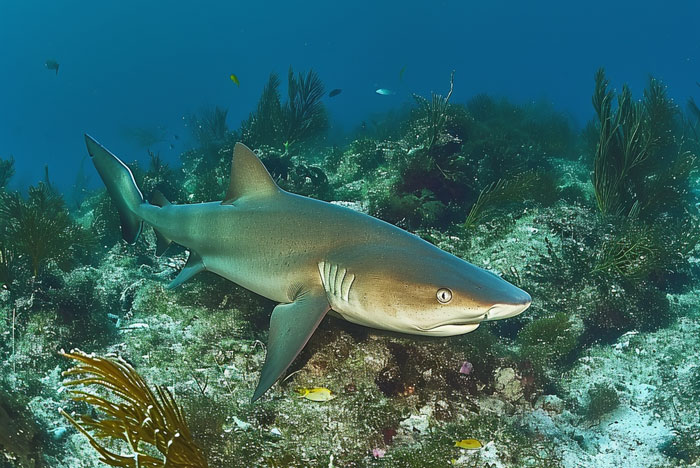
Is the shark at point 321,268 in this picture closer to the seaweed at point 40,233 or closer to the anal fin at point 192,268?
the anal fin at point 192,268

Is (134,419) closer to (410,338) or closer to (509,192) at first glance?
(410,338)

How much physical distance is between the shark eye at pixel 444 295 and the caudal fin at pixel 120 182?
4368 millimetres

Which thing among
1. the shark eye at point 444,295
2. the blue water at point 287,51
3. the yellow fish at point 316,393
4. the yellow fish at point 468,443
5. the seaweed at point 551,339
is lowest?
the yellow fish at point 468,443

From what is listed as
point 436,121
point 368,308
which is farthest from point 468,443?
point 436,121

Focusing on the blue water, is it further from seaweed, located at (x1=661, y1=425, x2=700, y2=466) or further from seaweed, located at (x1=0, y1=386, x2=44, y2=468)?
seaweed, located at (x1=661, y1=425, x2=700, y2=466)

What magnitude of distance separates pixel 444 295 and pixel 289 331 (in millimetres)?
1116

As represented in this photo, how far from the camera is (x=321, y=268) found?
3631 mm

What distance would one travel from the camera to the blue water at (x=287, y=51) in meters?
132

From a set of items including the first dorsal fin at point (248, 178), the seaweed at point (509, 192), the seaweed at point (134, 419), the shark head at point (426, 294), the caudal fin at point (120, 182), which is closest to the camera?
the seaweed at point (134, 419)

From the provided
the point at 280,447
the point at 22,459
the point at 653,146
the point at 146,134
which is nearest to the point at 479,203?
the point at 653,146

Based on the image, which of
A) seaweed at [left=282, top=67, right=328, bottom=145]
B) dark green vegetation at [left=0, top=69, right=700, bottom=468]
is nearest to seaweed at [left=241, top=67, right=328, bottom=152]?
seaweed at [left=282, top=67, right=328, bottom=145]

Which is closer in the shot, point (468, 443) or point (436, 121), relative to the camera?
point (468, 443)

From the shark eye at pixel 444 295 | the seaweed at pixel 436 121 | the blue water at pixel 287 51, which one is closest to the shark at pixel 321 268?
the shark eye at pixel 444 295

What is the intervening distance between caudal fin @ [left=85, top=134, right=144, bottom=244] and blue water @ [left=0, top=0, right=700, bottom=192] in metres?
122
